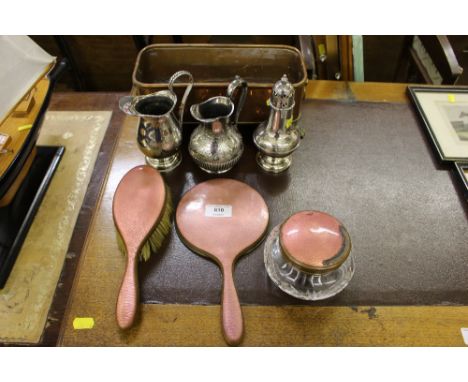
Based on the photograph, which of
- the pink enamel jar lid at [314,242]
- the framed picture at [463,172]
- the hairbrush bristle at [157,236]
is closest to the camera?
the pink enamel jar lid at [314,242]

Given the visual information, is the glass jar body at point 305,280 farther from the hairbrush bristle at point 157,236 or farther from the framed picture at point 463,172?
the framed picture at point 463,172

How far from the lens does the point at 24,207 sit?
901 millimetres

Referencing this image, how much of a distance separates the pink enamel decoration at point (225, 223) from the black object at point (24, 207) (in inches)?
16.4

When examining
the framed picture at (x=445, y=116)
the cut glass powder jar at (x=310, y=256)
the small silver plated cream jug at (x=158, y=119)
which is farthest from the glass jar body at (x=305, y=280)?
the framed picture at (x=445, y=116)

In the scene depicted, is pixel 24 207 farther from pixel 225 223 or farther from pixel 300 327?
pixel 300 327

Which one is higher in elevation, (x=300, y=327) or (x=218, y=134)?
(x=218, y=134)

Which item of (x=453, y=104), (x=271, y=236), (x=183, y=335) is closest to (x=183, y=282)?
(x=183, y=335)

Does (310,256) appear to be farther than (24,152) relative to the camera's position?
No

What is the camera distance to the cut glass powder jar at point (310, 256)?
1.98ft

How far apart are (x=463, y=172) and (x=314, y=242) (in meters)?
0.53

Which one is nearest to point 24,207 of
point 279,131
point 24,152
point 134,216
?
point 24,152

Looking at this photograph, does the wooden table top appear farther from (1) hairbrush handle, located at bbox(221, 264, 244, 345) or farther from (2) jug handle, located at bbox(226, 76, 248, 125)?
(2) jug handle, located at bbox(226, 76, 248, 125)

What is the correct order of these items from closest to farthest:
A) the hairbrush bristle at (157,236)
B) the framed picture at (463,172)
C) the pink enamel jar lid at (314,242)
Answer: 1. the pink enamel jar lid at (314,242)
2. the hairbrush bristle at (157,236)
3. the framed picture at (463,172)

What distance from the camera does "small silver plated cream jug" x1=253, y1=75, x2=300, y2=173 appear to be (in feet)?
2.50
